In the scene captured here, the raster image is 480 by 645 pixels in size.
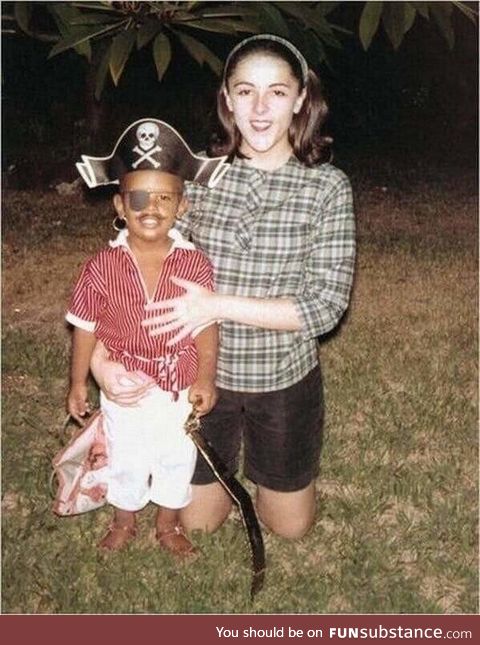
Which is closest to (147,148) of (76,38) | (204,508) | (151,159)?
(151,159)

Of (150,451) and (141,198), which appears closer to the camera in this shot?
(141,198)

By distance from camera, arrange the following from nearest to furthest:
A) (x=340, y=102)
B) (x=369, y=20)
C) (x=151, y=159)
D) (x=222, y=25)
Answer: (x=151, y=159) < (x=369, y=20) < (x=222, y=25) < (x=340, y=102)

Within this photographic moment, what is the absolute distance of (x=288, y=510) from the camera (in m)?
3.04

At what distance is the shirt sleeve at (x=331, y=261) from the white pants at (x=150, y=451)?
494 millimetres

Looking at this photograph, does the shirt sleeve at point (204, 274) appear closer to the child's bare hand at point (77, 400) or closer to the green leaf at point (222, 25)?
the child's bare hand at point (77, 400)

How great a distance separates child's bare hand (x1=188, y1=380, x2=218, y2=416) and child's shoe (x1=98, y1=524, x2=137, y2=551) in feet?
2.28

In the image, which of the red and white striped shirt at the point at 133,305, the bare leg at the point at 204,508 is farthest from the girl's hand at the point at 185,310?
the bare leg at the point at 204,508

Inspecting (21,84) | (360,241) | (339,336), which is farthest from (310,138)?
(21,84)

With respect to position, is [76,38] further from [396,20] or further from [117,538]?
[117,538]

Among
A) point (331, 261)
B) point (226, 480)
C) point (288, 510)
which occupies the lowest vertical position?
point (288, 510)

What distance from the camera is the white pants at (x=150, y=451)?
2.61 metres

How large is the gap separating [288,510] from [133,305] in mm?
1033

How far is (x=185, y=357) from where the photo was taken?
101 inches

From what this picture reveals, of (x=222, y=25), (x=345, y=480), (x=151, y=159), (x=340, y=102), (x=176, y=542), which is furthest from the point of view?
(x=340, y=102)
